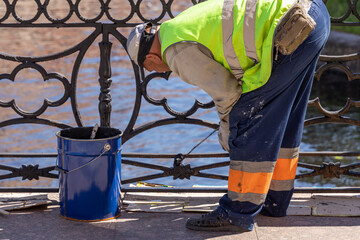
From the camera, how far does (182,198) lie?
4.31 m

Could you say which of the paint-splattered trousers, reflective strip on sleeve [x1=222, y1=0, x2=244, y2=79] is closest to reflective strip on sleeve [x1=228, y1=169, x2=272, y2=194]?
the paint-splattered trousers

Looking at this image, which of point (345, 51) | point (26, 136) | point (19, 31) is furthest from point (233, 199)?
point (19, 31)

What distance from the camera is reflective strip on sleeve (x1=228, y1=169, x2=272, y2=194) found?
141 inches

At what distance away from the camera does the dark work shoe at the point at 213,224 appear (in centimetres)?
370

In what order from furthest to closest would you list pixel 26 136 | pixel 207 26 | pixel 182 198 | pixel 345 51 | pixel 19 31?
1. pixel 19 31
2. pixel 345 51
3. pixel 26 136
4. pixel 182 198
5. pixel 207 26

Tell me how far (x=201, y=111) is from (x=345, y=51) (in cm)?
313

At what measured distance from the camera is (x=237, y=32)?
10.8 ft

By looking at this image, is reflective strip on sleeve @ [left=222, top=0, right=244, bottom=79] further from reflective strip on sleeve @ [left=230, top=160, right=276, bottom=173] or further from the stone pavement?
the stone pavement

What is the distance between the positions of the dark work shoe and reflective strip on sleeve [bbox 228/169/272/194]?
0.73 feet

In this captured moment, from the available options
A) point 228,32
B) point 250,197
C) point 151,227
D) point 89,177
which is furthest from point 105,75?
point 250,197

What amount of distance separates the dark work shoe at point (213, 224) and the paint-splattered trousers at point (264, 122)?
0.04 meters

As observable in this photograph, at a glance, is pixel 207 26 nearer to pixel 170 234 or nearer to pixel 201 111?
pixel 170 234

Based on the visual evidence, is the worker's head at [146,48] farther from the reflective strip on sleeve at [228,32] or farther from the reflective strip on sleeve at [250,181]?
the reflective strip on sleeve at [250,181]

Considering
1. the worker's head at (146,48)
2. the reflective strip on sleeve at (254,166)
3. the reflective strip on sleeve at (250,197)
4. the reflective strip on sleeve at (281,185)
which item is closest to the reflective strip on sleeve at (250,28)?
the worker's head at (146,48)
